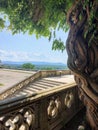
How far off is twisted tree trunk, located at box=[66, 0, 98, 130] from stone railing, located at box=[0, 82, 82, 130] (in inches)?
40.7

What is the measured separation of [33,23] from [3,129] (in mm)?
2239

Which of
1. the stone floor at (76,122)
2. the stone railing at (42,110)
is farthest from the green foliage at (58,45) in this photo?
the stone floor at (76,122)

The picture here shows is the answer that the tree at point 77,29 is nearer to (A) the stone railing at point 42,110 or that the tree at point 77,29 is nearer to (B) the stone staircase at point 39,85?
(A) the stone railing at point 42,110

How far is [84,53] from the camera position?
11.4 ft

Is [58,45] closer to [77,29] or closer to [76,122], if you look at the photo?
[77,29]

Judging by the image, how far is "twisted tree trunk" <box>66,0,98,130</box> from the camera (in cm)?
339

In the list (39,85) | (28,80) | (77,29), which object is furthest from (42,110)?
(28,80)

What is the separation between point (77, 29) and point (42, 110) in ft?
6.20

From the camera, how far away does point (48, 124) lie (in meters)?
4.32

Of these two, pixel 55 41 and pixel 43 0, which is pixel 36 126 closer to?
pixel 55 41

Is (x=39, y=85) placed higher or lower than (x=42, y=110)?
lower

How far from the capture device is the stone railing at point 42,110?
128 inches

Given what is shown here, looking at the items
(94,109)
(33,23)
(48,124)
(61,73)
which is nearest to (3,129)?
(48,124)

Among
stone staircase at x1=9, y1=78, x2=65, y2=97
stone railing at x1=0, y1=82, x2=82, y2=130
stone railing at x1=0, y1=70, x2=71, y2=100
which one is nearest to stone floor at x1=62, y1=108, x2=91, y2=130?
stone railing at x1=0, y1=82, x2=82, y2=130
